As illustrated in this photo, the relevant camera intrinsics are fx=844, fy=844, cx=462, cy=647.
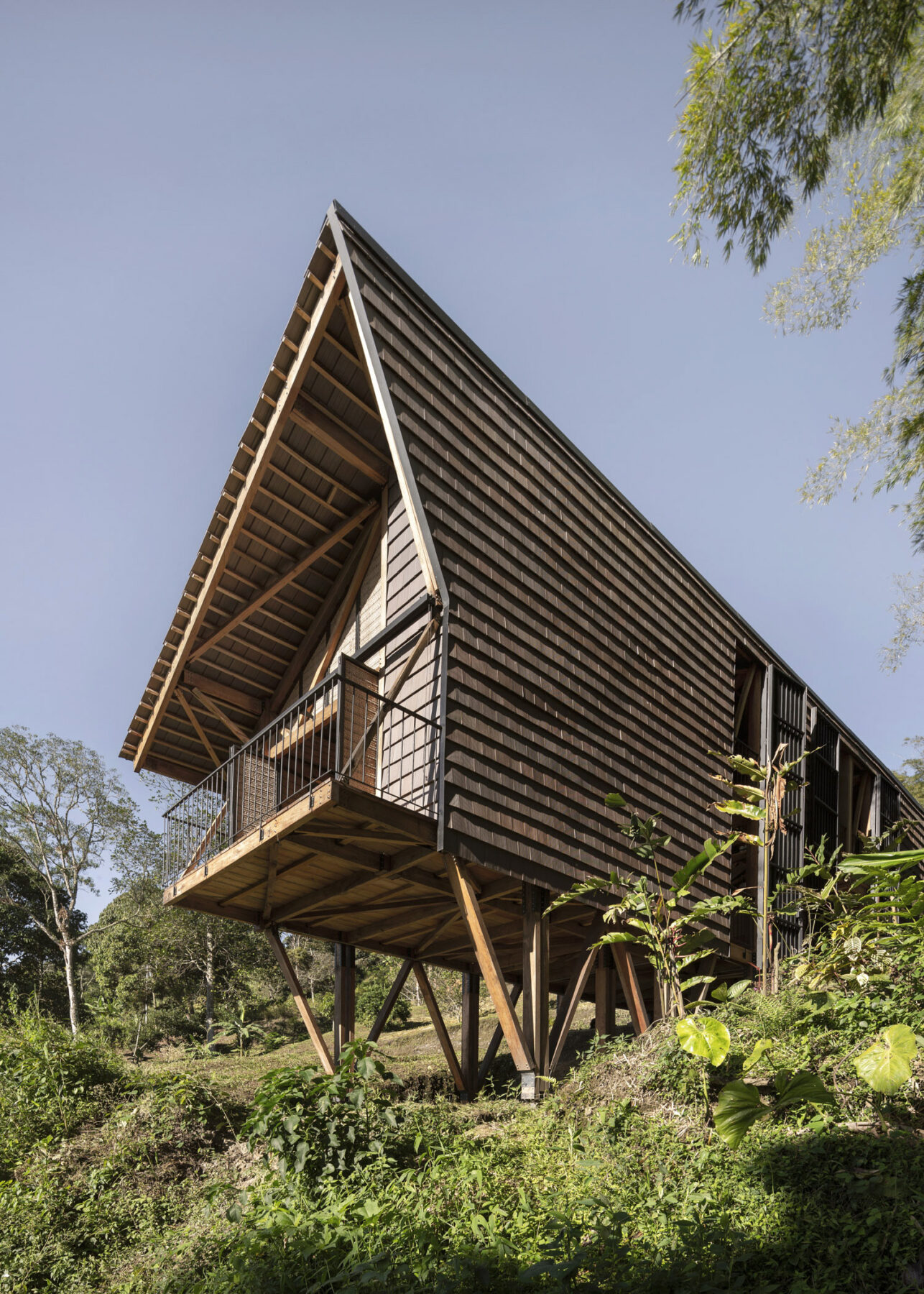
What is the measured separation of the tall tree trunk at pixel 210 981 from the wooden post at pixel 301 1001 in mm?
19864

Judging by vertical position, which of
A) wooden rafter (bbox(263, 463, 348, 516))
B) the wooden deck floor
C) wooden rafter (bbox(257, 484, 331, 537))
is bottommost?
the wooden deck floor

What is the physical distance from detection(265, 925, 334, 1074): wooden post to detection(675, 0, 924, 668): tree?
8.33 m

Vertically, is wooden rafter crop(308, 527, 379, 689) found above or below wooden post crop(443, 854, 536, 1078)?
above

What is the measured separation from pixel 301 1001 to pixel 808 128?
9.61m

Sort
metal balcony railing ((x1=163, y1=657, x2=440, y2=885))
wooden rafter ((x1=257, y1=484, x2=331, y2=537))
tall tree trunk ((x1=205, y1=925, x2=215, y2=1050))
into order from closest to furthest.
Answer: metal balcony railing ((x1=163, y1=657, x2=440, y2=885)) < wooden rafter ((x1=257, y1=484, x2=331, y2=537)) < tall tree trunk ((x1=205, y1=925, x2=215, y2=1050))

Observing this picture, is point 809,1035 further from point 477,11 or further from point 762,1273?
point 477,11

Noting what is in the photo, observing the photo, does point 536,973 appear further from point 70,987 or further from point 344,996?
point 70,987

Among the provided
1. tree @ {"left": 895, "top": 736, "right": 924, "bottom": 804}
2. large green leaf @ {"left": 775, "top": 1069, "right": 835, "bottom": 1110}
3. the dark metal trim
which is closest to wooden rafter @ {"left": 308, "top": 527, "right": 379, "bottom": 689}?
the dark metal trim

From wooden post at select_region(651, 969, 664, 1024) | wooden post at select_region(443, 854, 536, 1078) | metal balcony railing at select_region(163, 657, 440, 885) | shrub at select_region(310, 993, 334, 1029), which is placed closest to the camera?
wooden post at select_region(443, 854, 536, 1078)

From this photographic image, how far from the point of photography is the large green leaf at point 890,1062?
12.9ft

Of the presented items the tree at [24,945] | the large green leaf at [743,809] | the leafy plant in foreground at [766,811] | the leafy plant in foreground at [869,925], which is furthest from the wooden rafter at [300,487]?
the tree at [24,945]

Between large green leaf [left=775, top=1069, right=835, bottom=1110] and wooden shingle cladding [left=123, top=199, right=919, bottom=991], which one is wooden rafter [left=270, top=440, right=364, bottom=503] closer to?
wooden shingle cladding [left=123, top=199, right=919, bottom=991]

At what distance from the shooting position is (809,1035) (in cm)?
543

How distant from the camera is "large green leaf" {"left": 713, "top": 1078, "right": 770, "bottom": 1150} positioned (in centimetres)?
443
